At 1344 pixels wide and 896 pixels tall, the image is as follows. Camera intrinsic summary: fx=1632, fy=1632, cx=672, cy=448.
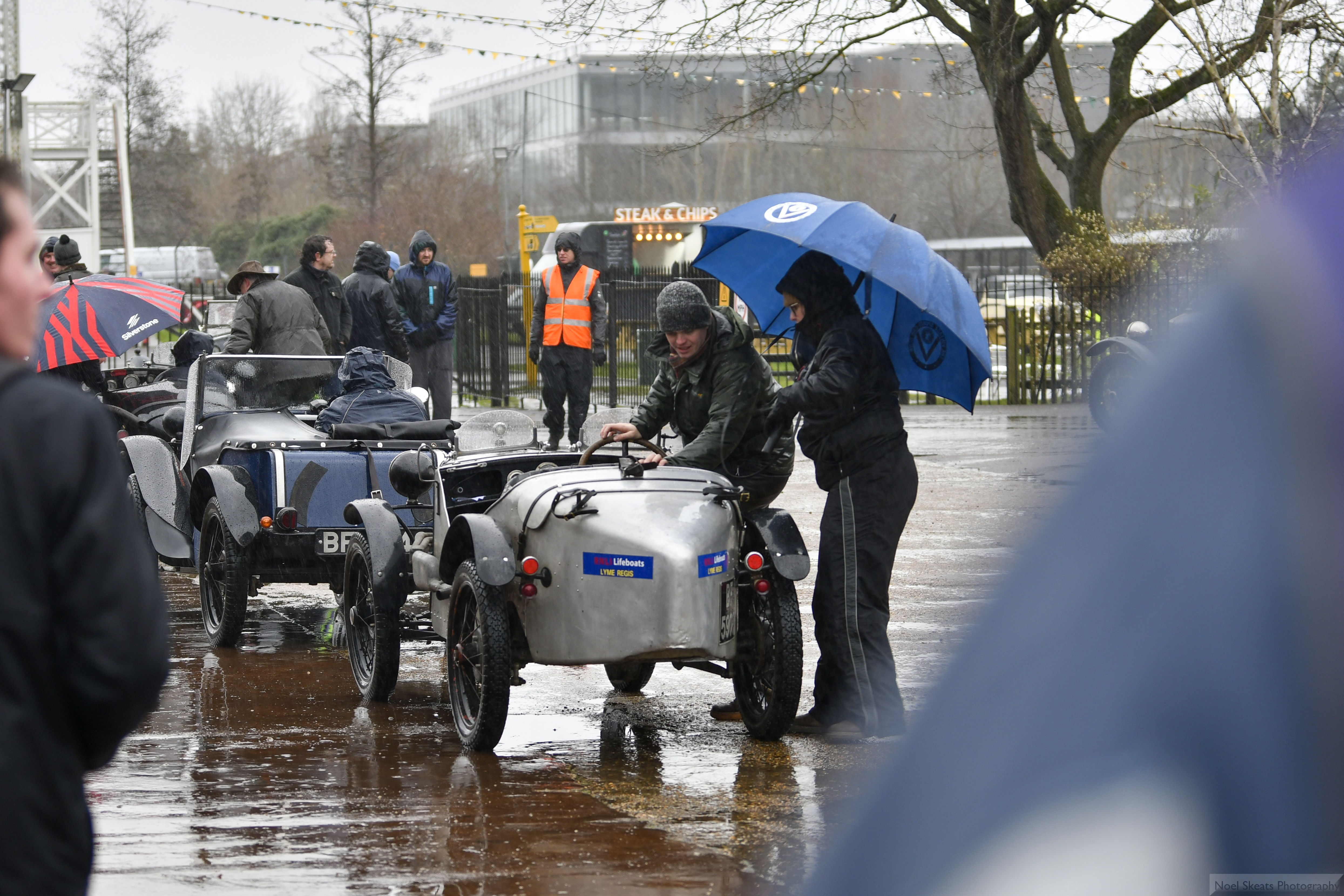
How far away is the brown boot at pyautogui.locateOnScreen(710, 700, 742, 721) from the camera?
6.39 metres

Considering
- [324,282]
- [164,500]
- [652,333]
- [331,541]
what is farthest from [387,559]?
[652,333]

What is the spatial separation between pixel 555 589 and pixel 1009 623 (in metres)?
4.38

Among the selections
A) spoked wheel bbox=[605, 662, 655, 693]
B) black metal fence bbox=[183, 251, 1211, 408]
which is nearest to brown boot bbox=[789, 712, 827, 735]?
spoked wheel bbox=[605, 662, 655, 693]

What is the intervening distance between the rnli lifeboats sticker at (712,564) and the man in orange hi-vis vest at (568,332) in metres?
9.74

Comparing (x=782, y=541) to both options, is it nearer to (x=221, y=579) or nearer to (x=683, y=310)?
(x=683, y=310)

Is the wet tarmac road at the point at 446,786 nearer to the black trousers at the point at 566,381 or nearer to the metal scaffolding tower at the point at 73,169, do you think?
the black trousers at the point at 566,381

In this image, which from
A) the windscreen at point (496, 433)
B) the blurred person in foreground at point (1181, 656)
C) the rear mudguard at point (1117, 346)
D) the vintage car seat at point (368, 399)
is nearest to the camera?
the blurred person in foreground at point (1181, 656)

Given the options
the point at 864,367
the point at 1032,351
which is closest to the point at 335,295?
the point at 864,367

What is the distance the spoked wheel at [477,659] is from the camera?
551 cm

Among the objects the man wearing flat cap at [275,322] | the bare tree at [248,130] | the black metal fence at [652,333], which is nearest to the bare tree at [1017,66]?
the black metal fence at [652,333]

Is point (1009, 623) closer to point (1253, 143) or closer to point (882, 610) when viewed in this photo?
point (882, 610)

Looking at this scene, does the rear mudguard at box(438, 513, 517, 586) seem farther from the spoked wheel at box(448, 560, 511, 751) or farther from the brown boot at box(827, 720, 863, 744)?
the brown boot at box(827, 720, 863, 744)

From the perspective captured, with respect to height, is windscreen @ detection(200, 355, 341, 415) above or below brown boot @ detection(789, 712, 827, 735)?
above

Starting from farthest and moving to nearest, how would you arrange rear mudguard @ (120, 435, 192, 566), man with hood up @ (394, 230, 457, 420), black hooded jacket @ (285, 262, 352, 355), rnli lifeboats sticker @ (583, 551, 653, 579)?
man with hood up @ (394, 230, 457, 420) → black hooded jacket @ (285, 262, 352, 355) → rear mudguard @ (120, 435, 192, 566) → rnli lifeboats sticker @ (583, 551, 653, 579)
